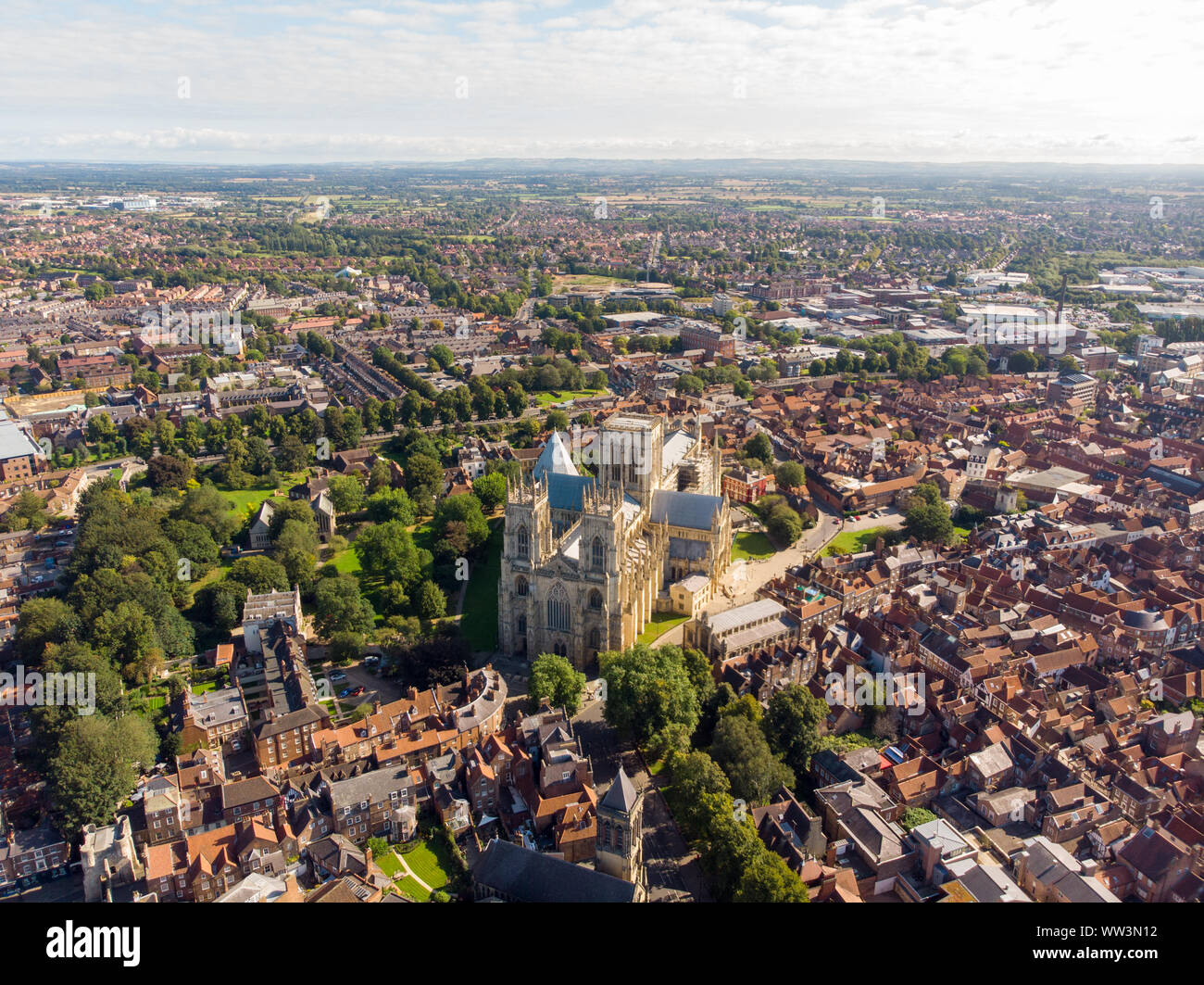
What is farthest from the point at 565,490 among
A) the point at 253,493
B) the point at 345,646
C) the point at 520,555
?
the point at 253,493

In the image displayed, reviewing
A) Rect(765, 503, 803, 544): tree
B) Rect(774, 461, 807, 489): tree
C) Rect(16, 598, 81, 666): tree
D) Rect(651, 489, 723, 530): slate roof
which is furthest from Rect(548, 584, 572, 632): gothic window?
Rect(774, 461, 807, 489): tree

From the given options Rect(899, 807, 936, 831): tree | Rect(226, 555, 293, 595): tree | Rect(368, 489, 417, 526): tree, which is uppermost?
Rect(368, 489, 417, 526): tree

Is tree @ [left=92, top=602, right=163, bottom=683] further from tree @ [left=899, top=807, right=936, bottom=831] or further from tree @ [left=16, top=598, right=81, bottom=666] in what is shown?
tree @ [left=899, top=807, right=936, bottom=831]

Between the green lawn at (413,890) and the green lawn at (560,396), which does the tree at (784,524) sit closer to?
the green lawn at (413,890)
